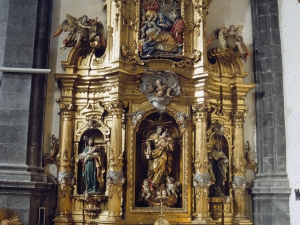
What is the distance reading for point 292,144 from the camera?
12867 millimetres

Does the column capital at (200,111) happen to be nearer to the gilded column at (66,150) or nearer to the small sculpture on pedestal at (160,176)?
the small sculpture on pedestal at (160,176)

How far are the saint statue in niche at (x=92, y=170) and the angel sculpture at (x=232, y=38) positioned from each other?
14.0 ft

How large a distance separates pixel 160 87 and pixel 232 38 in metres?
2.59

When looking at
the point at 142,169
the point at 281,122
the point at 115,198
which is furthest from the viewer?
the point at 281,122

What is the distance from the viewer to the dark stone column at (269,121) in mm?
12477

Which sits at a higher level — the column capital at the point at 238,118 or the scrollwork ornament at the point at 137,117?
the column capital at the point at 238,118

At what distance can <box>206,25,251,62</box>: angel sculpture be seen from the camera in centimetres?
1298

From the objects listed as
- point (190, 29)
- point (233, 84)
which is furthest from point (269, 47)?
point (190, 29)

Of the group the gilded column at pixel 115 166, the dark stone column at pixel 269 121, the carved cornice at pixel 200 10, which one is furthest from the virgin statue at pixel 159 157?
the carved cornice at pixel 200 10

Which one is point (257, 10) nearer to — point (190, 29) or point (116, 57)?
point (190, 29)

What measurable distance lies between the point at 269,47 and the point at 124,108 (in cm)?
445

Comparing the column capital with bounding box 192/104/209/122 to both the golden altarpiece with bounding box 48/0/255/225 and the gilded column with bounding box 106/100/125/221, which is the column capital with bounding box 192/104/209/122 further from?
the gilded column with bounding box 106/100/125/221

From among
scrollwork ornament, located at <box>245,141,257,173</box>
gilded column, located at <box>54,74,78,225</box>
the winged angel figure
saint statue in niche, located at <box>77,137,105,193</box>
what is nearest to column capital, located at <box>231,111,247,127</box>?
scrollwork ornament, located at <box>245,141,257,173</box>

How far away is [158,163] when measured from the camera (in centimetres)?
1194
